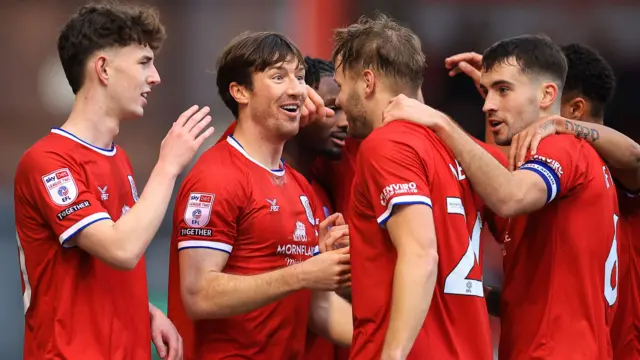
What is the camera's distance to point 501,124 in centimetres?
408

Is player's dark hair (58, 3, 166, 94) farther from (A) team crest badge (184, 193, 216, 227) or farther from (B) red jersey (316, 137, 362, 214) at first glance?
(B) red jersey (316, 137, 362, 214)

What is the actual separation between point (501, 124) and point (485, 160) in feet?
1.88

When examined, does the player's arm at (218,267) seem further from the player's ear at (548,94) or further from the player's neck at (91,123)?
the player's ear at (548,94)

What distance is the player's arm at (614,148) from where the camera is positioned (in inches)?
161

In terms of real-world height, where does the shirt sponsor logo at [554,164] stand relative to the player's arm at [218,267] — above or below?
above

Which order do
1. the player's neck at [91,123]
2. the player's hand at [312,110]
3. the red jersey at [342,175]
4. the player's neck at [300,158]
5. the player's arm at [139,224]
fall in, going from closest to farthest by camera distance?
the player's arm at [139,224]
the player's neck at [91,123]
the player's hand at [312,110]
the red jersey at [342,175]
the player's neck at [300,158]

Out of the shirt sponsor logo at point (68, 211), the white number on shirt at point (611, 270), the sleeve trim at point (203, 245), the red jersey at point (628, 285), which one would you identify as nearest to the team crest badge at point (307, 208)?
the sleeve trim at point (203, 245)

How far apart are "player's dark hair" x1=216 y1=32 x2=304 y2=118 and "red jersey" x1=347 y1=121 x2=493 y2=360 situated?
1027 mm

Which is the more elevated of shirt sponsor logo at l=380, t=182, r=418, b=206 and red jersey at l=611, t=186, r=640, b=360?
shirt sponsor logo at l=380, t=182, r=418, b=206

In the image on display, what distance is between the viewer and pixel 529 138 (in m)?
3.82

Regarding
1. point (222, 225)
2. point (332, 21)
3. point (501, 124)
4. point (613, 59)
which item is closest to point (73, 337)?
point (222, 225)

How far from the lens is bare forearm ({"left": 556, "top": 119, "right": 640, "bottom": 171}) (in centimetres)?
406

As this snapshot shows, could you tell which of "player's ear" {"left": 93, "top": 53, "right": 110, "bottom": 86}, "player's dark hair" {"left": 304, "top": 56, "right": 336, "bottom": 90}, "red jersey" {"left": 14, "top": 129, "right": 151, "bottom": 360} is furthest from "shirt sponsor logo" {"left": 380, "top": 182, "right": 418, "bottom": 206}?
"player's dark hair" {"left": 304, "top": 56, "right": 336, "bottom": 90}

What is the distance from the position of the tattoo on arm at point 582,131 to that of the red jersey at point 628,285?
536mm
